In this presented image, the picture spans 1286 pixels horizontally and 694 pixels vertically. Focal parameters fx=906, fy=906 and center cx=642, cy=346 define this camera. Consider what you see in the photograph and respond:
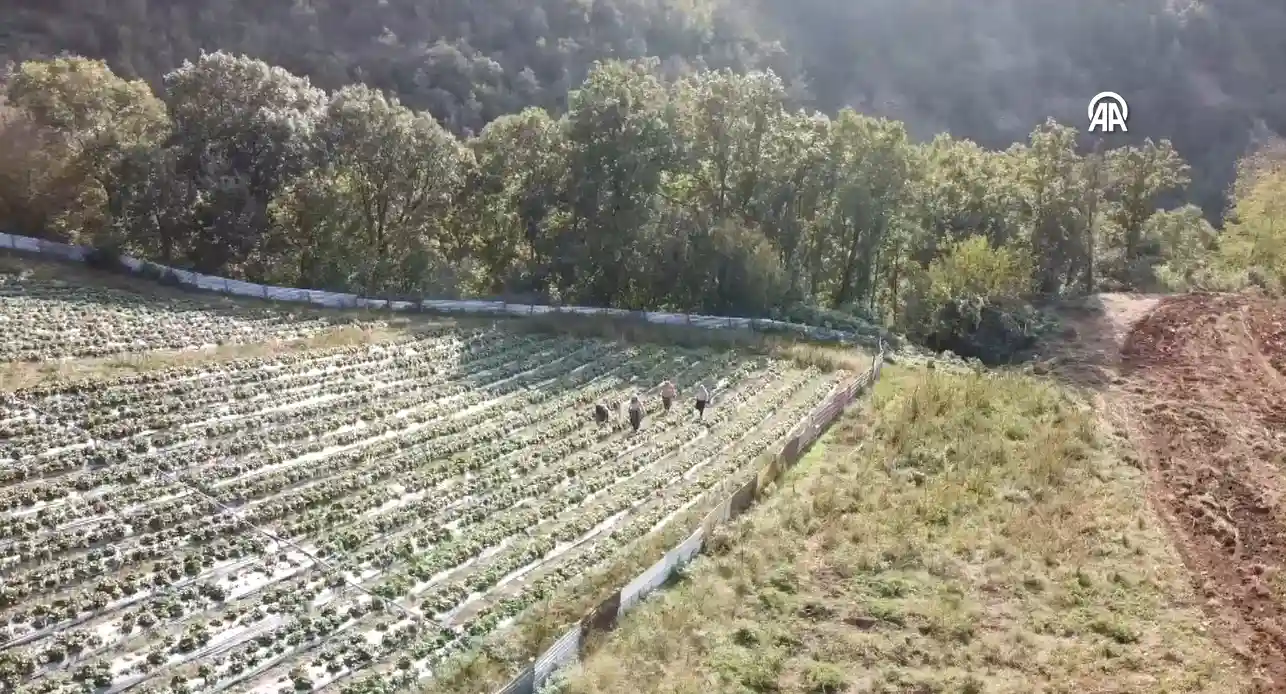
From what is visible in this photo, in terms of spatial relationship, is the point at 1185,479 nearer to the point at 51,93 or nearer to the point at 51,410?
the point at 51,410

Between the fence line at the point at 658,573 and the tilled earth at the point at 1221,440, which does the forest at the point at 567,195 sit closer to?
Answer: the tilled earth at the point at 1221,440

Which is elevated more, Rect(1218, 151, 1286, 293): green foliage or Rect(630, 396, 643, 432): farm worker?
Rect(1218, 151, 1286, 293): green foliage

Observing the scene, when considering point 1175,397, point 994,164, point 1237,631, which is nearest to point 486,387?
point 1237,631

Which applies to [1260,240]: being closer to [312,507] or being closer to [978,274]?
[978,274]

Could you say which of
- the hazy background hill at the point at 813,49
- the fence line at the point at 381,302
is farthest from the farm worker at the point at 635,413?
the hazy background hill at the point at 813,49

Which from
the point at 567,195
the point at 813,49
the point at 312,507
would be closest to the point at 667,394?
the point at 312,507

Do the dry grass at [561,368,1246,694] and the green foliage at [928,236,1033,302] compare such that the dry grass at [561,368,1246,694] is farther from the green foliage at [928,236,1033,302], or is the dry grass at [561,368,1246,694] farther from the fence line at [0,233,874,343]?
the green foliage at [928,236,1033,302]

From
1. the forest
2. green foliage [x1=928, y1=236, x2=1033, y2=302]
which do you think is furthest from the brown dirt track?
the forest
